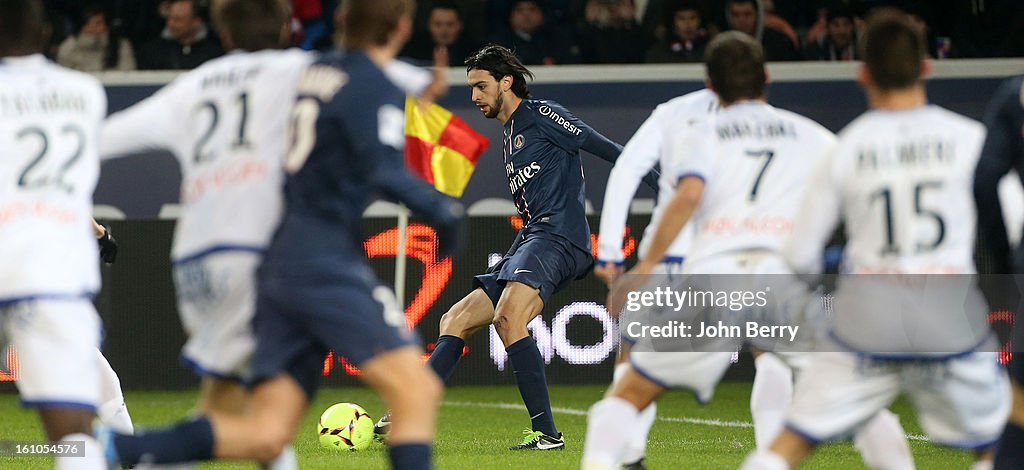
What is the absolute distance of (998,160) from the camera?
5.02 metres

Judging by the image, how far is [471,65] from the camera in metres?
9.08

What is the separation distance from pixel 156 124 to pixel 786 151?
232 centimetres

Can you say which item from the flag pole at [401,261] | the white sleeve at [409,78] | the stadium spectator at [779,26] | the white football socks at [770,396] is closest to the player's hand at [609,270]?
the white football socks at [770,396]

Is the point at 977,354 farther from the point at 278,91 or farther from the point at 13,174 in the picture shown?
the point at 13,174

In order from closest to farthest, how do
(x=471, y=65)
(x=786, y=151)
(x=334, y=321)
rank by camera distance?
(x=334, y=321)
(x=786, y=151)
(x=471, y=65)

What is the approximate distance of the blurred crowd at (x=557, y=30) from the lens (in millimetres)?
14430

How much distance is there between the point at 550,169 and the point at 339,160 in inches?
168

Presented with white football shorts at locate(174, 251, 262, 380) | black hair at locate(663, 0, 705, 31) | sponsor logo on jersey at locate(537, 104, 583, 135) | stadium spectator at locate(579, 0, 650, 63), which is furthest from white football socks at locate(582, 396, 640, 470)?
stadium spectator at locate(579, 0, 650, 63)

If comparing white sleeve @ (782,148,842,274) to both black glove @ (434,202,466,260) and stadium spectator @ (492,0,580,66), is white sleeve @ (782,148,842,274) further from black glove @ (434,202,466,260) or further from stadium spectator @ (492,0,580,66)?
stadium spectator @ (492,0,580,66)

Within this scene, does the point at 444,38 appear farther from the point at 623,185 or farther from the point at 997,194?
the point at 997,194

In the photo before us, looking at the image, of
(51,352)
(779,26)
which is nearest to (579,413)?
(779,26)

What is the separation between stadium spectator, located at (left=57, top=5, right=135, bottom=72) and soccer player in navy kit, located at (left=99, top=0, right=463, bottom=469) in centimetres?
1028

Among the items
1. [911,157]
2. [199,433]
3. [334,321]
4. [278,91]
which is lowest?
[199,433]

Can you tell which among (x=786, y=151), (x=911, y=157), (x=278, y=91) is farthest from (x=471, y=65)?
(x=911, y=157)
